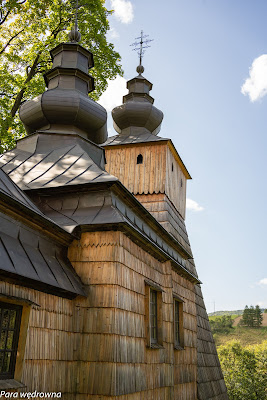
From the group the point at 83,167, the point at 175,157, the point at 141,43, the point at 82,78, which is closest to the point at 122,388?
the point at 83,167

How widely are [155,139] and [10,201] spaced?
1161 centimetres

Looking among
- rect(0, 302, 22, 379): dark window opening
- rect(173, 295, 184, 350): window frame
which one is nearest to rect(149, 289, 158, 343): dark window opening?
rect(173, 295, 184, 350): window frame

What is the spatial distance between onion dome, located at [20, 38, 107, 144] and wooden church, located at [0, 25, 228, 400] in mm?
32

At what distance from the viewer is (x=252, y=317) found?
77438mm

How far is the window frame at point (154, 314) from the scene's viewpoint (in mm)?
8484

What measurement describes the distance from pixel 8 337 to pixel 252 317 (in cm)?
7811

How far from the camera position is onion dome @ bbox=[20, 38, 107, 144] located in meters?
11.3

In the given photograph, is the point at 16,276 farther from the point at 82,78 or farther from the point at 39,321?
the point at 82,78

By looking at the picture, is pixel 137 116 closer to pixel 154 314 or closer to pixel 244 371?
pixel 154 314

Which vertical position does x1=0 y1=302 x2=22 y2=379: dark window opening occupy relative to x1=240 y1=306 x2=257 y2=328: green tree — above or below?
below

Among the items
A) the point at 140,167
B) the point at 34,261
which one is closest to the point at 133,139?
the point at 140,167

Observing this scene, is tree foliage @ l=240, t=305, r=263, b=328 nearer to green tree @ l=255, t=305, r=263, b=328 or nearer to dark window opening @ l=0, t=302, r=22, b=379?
green tree @ l=255, t=305, r=263, b=328

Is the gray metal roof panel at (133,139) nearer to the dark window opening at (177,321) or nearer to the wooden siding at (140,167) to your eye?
the wooden siding at (140,167)

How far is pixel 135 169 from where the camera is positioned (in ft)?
55.4
